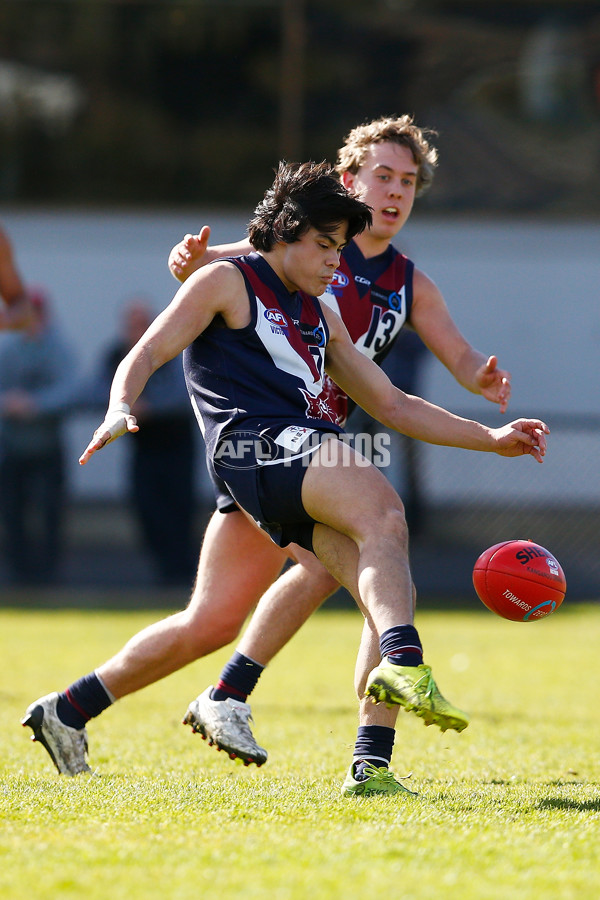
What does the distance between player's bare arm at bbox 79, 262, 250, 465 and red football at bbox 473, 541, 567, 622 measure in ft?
4.34

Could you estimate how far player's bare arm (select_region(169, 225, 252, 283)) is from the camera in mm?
4680

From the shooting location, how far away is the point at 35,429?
11.7 m

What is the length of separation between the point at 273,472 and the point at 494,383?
131cm

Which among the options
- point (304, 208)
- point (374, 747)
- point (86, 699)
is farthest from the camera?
point (86, 699)

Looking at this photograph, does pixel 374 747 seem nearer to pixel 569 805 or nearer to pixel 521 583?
pixel 569 805

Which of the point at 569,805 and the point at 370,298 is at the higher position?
the point at 370,298

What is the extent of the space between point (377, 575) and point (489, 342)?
1226 cm

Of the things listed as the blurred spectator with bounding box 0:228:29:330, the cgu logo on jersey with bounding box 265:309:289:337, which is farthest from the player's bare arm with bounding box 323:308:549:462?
the blurred spectator with bounding box 0:228:29:330

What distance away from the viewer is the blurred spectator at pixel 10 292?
6770mm

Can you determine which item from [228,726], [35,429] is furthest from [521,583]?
[35,429]

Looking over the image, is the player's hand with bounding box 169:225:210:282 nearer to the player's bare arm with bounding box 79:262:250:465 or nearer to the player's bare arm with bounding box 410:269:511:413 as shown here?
the player's bare arm with bounding box 79:262:250:465

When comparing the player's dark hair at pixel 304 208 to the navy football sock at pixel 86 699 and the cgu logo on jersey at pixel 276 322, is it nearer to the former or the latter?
the cgu logo on jersey at pixel 276 322

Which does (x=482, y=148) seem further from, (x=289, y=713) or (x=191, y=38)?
(x=289, y=713)

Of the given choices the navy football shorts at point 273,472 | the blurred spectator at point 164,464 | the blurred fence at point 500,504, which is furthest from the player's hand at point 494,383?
the blurred fence at point 500,504
